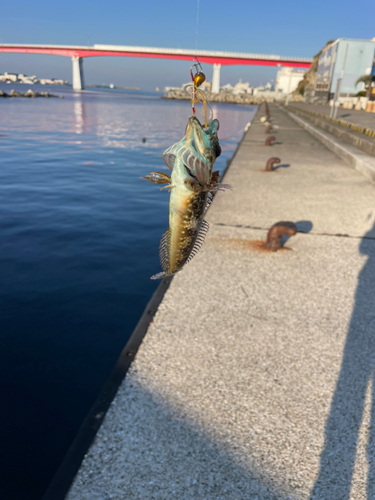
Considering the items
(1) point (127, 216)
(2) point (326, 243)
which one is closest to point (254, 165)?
(1) point (127, 216)

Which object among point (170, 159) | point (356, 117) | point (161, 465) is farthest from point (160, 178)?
point (356, 117)

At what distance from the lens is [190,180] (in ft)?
4.21

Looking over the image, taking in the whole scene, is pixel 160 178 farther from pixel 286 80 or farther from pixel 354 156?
pixel 286 80

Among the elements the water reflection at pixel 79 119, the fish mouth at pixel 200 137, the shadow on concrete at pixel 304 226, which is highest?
the fish mouth at pixel 200 137

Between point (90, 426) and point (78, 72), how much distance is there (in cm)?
16878

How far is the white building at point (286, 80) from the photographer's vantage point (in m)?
167

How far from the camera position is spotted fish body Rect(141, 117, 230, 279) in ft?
4.15

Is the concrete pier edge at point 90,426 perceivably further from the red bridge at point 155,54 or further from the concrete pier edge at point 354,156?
the red bridge at point 155,54

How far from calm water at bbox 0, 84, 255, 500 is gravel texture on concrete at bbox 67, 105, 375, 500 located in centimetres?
145

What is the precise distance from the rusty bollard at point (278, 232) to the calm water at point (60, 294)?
299 centimetres

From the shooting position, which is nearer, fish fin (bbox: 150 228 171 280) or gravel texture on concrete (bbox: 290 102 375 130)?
fish fin (bbox: 150 228 171 280)

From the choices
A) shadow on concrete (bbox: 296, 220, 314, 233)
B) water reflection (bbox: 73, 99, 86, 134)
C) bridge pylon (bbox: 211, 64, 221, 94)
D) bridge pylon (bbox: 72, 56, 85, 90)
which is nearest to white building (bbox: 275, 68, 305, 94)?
bridge pylon (bbox: 211, 64, 221, 94)

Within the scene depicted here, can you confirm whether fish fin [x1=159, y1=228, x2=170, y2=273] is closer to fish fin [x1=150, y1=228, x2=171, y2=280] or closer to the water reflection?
fish fin [x1=150, y1=228, x2=171, y2=280]

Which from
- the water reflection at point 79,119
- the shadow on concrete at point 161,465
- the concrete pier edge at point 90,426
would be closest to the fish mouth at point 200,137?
the shadow on concrete at point 161,465
